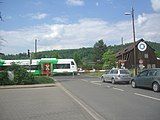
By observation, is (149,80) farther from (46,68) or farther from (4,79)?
(46,68)

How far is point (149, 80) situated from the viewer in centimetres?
2122

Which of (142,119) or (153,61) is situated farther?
(153,61)

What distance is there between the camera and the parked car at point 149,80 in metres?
20.2

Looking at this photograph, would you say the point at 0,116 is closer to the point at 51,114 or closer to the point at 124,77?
the point at 51,114

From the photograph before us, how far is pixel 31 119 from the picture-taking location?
10203mm

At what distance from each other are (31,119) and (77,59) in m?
97.4

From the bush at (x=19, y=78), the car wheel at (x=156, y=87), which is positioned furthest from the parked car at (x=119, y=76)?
the car wheel at (x=156, y=87)

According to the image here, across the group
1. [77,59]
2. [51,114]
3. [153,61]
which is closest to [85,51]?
[77,59]

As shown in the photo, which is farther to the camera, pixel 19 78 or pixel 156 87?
pixel 19 78

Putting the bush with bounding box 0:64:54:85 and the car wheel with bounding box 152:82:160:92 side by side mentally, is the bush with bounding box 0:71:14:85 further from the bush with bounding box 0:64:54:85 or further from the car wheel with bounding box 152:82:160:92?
the car wheel with bounding box 152:82:160:92

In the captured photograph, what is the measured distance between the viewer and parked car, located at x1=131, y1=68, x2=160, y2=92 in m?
20.2

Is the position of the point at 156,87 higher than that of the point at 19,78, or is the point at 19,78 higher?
the point at 19,78

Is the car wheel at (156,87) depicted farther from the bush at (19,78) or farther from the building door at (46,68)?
the building door at (46,68)

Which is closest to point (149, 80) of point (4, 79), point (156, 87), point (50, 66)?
point (156, 87)
